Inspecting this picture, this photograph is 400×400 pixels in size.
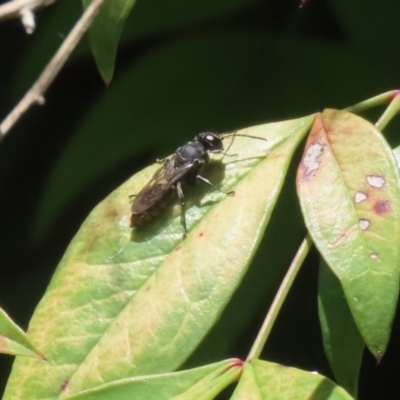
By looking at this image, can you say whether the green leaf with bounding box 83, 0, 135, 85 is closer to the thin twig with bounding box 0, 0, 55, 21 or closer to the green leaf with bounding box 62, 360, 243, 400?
the thin twig with bounding box 0, 0, 55, 21

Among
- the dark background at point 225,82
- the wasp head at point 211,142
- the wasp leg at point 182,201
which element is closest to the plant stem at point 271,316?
the wasp leg at point 182,201

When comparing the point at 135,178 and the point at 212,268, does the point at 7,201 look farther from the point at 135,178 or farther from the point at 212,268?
the point at 212,268

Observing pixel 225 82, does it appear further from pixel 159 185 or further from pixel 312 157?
pixel 312 157

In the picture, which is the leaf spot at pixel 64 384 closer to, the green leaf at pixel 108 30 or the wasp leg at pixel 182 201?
the wasp leg at pixel 182 201

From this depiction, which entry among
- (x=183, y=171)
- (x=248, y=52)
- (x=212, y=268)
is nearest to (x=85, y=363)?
(x=212, y=268)

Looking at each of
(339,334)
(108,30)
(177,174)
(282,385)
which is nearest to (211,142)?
(177,174)

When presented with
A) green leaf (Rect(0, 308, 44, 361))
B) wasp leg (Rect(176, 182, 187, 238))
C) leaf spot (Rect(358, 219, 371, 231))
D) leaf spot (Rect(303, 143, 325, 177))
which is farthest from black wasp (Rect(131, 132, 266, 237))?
green leaf (Rect(0, 308, 44, 361))
